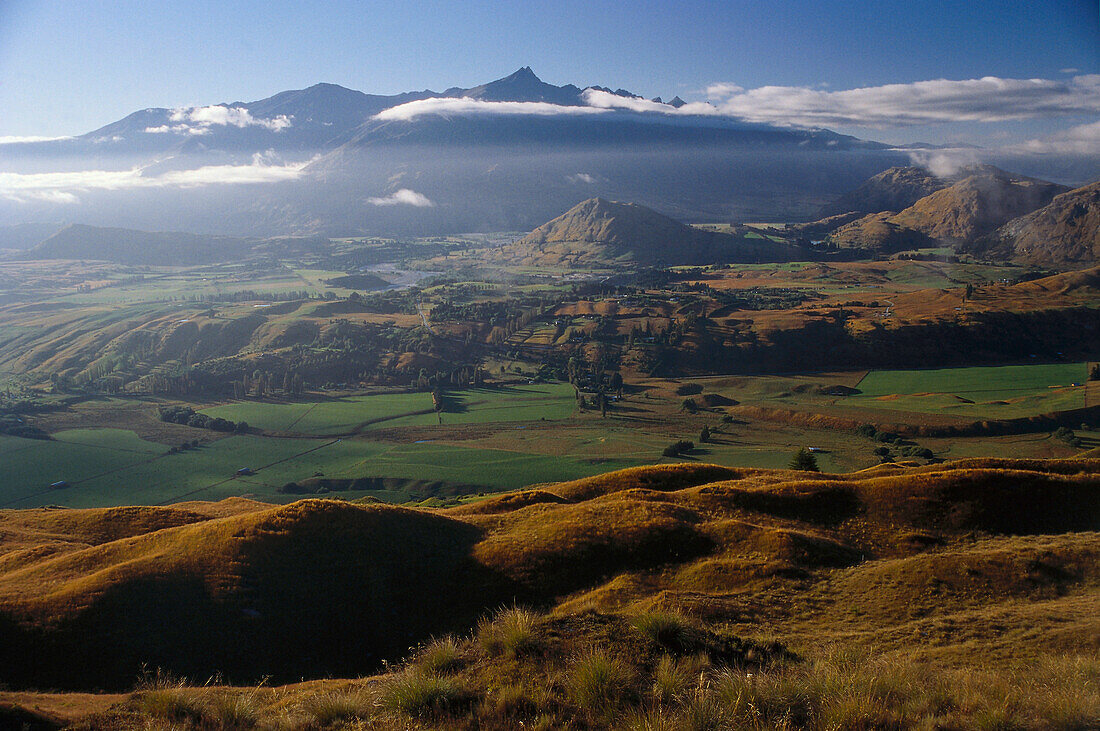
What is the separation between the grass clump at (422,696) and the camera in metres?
10.4

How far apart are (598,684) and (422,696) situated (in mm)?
3050

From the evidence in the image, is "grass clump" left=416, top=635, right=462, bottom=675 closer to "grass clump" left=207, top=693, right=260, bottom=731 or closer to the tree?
"grass clump" left=207, top=693, right=260, bottom=731

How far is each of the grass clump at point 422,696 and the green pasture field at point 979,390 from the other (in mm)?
86432

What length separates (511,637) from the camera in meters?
12.5

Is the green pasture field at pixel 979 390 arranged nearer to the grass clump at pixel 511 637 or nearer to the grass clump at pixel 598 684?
the grass clump at pixel 511 637

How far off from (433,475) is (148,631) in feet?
161

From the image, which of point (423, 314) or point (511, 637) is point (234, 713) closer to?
point (511, 637)

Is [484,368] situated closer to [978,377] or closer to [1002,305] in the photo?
[978,377]

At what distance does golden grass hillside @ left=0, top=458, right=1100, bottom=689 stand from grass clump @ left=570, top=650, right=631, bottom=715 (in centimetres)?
599

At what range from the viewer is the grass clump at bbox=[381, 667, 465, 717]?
10.4m

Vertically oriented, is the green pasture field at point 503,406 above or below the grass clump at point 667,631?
below

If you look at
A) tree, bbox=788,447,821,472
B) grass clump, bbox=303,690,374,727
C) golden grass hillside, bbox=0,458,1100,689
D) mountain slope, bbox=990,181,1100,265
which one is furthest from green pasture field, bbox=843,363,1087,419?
mountain slope, bbox=990,181,1100,265

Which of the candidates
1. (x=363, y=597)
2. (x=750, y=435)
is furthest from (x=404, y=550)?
(x=750, y=435)

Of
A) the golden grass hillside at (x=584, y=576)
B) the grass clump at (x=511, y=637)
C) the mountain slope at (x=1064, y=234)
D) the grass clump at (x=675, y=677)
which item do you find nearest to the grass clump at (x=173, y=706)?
the grass clump at (x=511, y=637)
